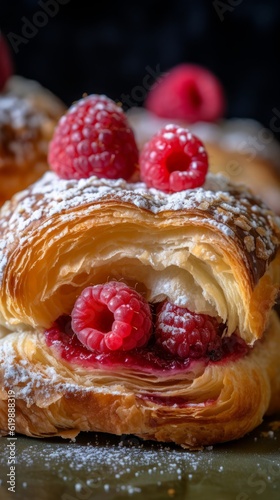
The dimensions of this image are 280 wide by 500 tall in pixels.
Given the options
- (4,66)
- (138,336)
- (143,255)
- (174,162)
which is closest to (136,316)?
(138,336)

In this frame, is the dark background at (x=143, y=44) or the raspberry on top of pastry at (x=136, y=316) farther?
the dark background at (x=143, y=44)

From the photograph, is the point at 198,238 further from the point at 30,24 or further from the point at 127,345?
the point at 30,24

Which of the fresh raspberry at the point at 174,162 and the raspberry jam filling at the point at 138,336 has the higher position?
the fresh raspberry at the point at 174,162

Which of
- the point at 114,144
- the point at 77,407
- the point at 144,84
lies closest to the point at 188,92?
the point at 144,84

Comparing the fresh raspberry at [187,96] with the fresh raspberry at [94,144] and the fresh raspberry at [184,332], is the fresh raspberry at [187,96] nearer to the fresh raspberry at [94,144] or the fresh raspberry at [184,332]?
the fresh raspberry at [94,144]

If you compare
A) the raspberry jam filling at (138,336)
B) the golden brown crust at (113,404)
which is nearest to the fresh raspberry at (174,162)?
the raspberry jam filling at (138,336)

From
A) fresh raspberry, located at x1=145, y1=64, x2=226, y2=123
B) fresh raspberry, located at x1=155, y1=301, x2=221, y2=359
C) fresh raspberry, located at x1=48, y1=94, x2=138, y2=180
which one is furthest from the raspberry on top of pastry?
fresh raspberry, located at x1=145, y1=64, x2=226, y2=123
